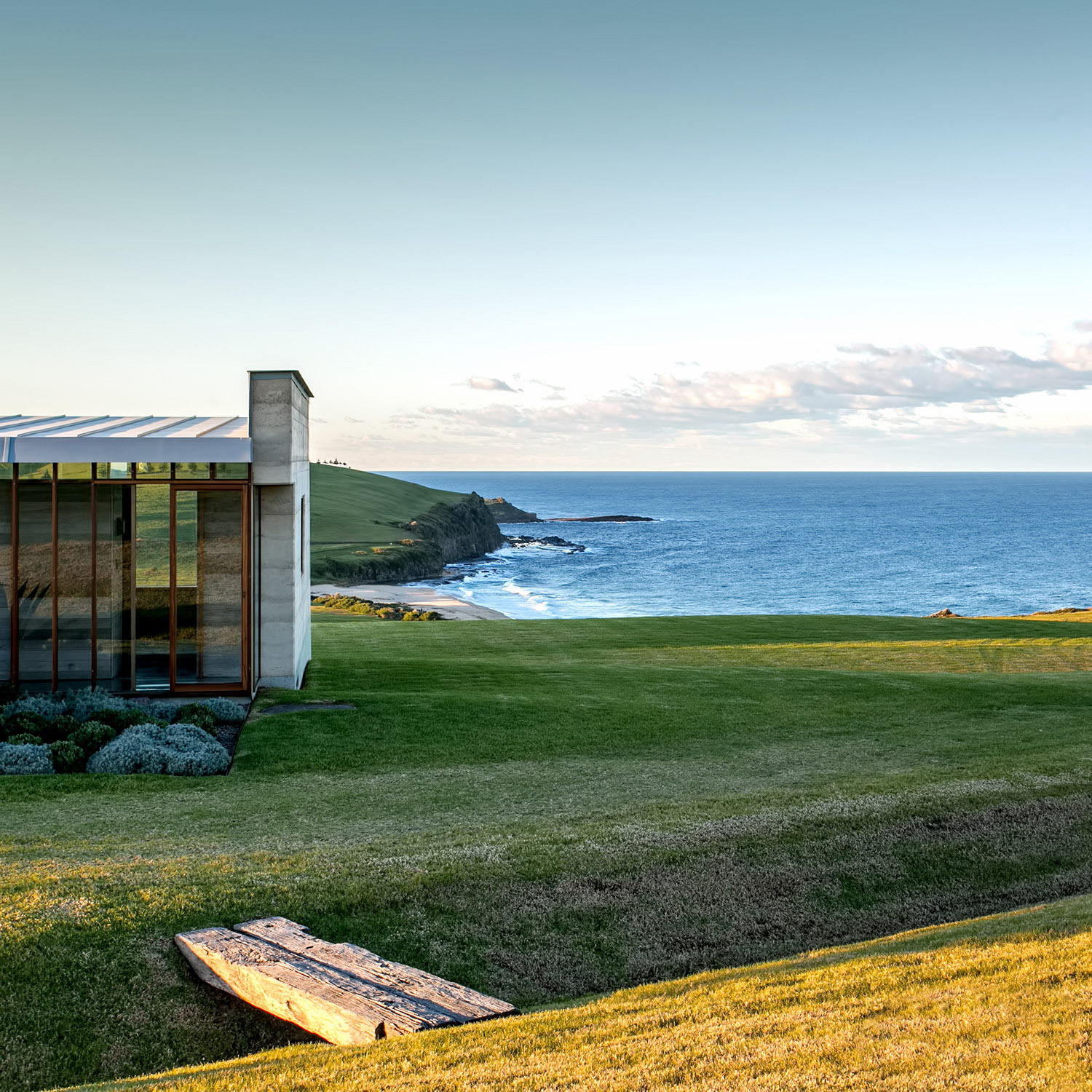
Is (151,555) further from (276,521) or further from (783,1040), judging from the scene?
(783,1040)

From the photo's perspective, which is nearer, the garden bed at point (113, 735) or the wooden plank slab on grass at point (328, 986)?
the wooden plank slab on grass at point (328, 986)

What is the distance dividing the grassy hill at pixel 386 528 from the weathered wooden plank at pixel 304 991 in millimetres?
58691

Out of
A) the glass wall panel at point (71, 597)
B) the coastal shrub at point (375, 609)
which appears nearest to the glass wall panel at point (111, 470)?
the glass wall panel at point (71, 597)

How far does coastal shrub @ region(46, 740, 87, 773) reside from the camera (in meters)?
12.6

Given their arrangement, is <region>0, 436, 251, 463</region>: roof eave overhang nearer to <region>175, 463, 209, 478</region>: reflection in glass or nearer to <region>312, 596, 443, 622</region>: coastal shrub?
<region>175, 463, 209, 478</region>: reflection in glass

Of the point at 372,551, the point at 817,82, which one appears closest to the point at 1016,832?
the point at 817,82

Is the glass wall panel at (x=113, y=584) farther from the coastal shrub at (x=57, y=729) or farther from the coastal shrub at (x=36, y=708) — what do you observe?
the coastal shrub at (x=57, y=729)

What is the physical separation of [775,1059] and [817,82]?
74.5 ft

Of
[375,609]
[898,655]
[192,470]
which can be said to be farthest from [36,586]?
[375,609]

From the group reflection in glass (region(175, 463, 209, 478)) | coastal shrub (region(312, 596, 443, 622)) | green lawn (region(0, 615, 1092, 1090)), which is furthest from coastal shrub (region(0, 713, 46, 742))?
coastal shrub (region(312, 596, 443, 622))

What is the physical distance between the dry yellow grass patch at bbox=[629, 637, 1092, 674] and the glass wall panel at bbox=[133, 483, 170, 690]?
1176 centimetres

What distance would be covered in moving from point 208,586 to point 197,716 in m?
2.94

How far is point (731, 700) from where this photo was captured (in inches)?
705

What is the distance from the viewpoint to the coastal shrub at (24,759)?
1230 centimetres
